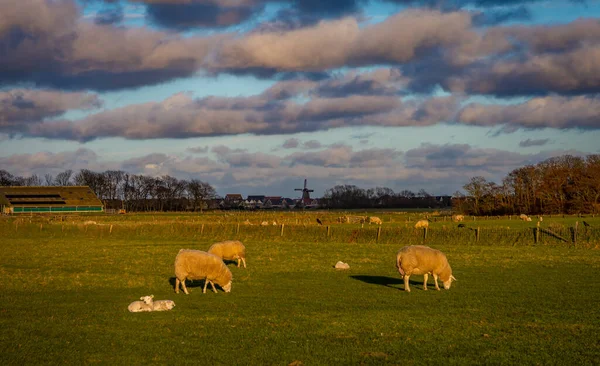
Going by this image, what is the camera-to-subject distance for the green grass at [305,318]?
12.5 m

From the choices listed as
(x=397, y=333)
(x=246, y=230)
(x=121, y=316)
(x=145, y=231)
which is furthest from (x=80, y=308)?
(x=145, y=231)

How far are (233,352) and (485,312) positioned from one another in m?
8.45

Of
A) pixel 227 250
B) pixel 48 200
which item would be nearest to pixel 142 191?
pixel 48 200

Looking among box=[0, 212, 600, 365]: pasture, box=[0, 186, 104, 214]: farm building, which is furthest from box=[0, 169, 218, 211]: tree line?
box=[0, 212, 600, 365]: pasture

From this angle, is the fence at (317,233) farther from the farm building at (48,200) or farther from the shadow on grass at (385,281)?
the farm building at (48,200)

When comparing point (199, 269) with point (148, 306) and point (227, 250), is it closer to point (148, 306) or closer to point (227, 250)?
point (148, 306)

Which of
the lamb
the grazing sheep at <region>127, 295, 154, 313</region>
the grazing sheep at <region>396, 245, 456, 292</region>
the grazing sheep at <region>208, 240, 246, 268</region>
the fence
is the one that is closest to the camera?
the grazing sheep at <region>127, 295, 154, 313</region>

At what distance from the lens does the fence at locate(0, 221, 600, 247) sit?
155ft

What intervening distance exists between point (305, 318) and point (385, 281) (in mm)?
9312

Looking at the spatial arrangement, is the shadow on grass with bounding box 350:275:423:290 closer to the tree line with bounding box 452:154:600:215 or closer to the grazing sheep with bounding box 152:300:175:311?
the grazing sheep with bounding box 152:300:175:311

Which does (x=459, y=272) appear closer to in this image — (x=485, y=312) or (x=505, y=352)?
(x=485, y=312)

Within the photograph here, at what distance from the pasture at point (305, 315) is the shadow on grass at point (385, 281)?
3.8 inches

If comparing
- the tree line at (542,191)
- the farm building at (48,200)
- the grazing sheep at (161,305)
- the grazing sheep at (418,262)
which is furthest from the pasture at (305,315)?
the farm building at (48,200)

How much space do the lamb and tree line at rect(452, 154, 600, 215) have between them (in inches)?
3224
